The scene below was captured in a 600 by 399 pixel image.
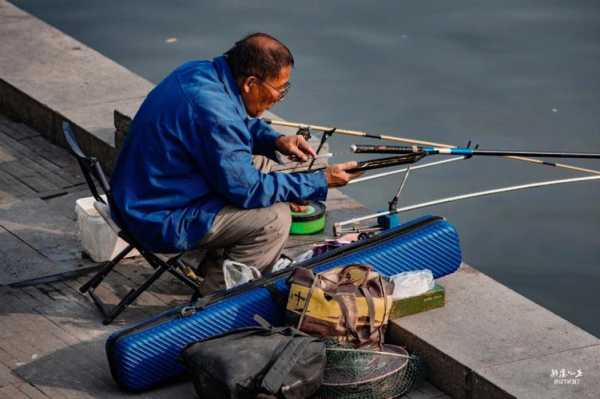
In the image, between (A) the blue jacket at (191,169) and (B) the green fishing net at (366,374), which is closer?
(B) the green fishing net at (366,374)

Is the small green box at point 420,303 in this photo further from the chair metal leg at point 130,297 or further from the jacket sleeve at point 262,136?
the jacket sleeve at point 262,136

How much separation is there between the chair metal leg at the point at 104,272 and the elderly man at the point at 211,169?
21 centimetres

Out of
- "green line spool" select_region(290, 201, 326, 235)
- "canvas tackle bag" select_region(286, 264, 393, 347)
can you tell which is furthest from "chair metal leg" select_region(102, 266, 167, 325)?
"green line spool" select_region(290, 201, 326, 235)

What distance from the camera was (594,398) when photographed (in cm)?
511

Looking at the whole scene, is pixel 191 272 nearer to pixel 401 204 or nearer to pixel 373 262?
pixel 373 262

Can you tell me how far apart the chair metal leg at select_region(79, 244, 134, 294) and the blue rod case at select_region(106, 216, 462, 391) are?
0.56 meters

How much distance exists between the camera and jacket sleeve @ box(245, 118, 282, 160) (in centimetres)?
642

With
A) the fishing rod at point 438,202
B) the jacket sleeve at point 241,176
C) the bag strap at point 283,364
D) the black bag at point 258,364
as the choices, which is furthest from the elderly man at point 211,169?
the bag strap at point 283,364

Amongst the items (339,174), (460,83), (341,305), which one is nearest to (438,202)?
(339,174)

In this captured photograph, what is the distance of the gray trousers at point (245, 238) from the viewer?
583cm

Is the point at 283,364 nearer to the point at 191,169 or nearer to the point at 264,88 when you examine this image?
the point at 191,169

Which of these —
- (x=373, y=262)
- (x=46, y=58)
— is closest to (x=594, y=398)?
(x=373, y=262)

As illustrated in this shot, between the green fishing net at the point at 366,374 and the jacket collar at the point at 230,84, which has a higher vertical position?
the jacket collar at the point at 230,84

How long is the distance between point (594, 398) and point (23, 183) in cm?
361
